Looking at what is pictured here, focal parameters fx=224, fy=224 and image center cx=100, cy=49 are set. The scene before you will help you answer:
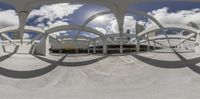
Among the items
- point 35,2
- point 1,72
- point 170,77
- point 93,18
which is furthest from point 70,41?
point 170,77

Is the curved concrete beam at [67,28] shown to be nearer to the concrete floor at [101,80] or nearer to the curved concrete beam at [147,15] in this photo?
the curved concrete beam at [147,15]

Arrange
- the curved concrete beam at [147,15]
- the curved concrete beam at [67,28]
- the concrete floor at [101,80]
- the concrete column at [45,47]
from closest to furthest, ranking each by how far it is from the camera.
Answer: the concrete floor at [101,80] < the curved concrete beam at [147,15] < the concrete column at [45,47] < the curved concrete beam at [67,28]

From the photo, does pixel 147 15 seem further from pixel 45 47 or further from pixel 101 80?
pixel 101 80

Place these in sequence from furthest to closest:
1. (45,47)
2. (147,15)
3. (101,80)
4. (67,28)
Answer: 1. (67,28)
2. (147,15)
3. (45,47)
4. (101,80)

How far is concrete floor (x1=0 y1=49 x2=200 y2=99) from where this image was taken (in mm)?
15023

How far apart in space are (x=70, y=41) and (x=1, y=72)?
154 feet

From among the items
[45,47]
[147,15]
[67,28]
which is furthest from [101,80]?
[67,28]

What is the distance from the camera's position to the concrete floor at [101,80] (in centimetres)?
1502

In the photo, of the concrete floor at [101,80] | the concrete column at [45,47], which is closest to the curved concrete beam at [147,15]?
the concrete floor at [101,80]

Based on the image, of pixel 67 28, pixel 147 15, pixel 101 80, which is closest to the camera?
pixel 101 80

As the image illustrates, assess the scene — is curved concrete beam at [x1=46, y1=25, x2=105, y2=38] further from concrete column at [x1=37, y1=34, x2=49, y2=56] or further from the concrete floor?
the concrete floor

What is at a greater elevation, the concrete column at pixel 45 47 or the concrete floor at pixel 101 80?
the concrete column at pixel 45 47

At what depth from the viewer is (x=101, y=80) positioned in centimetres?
1966

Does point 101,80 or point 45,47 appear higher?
point 45,47
